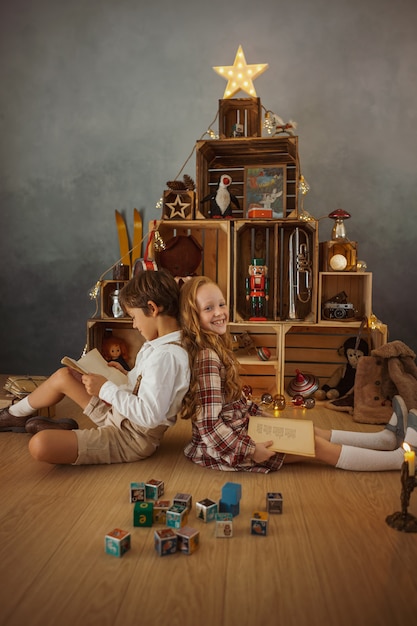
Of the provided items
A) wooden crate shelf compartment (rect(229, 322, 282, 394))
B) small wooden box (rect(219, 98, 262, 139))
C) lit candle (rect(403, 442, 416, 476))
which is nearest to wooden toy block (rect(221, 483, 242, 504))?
lit candle (rect(403, 442, 416, 476))

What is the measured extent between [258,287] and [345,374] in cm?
92

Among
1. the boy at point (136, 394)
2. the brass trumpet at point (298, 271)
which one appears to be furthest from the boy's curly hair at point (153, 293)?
the brass trumpet at point (298, 271)

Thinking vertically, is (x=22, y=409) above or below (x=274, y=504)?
above

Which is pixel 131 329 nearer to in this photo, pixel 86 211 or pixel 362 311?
pixel 86 211

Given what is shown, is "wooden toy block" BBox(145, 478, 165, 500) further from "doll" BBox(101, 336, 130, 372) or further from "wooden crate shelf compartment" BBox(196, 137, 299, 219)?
"wooden crate shelf compartment" BBox(196, 137, 299, 219)

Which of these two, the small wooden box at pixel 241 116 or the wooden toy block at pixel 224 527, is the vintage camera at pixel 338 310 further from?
the wooden toy block at pixel 224 527

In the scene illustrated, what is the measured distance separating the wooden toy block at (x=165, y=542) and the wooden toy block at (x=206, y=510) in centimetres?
24

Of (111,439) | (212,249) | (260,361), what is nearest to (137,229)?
(212,249)

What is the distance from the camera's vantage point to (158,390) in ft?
7.84

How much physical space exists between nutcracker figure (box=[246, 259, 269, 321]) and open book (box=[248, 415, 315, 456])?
154 centimetres

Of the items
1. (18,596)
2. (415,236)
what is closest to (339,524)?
(18,596)

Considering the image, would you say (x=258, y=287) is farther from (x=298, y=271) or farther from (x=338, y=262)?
(x=338, y=262)

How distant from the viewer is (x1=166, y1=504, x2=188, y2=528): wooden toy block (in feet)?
6.56

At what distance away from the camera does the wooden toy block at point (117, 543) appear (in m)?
1.80
